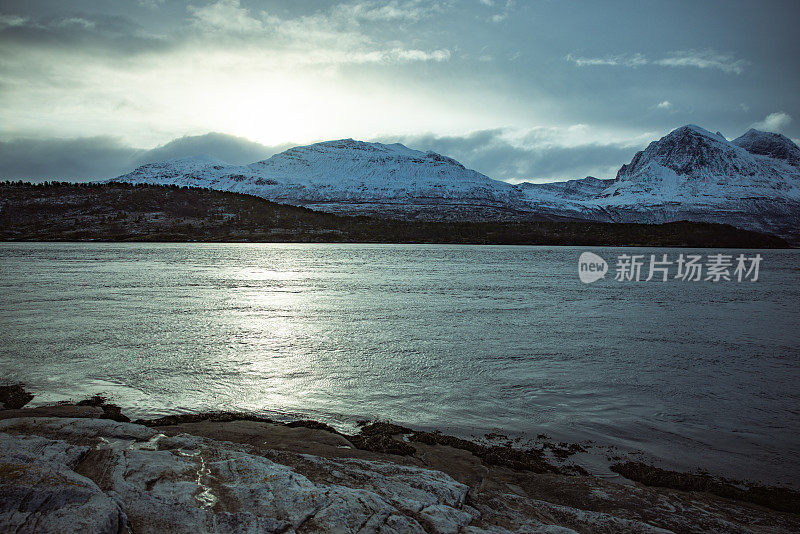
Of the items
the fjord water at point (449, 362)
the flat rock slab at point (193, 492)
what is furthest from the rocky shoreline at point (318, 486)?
the fjord water at point (449, 362)

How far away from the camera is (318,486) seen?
7.20 meters

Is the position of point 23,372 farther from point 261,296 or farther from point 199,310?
point 261,296

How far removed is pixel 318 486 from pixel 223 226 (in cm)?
16332

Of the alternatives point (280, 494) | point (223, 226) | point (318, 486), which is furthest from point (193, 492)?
point (223, 226)

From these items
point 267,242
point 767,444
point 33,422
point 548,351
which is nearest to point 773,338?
point 548,351

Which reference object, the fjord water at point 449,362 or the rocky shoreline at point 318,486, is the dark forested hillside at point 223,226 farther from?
the rocky shoreline at point 318,486

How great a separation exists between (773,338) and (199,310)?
30.5m

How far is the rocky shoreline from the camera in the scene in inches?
231

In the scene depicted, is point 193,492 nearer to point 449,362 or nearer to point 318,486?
point 318,486

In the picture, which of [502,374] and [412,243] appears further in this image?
[412,243]

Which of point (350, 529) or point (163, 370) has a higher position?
point (350, 529)

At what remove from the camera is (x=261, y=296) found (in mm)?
35969

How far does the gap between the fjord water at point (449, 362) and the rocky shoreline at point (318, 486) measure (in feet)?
4.24

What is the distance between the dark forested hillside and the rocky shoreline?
151 metres
